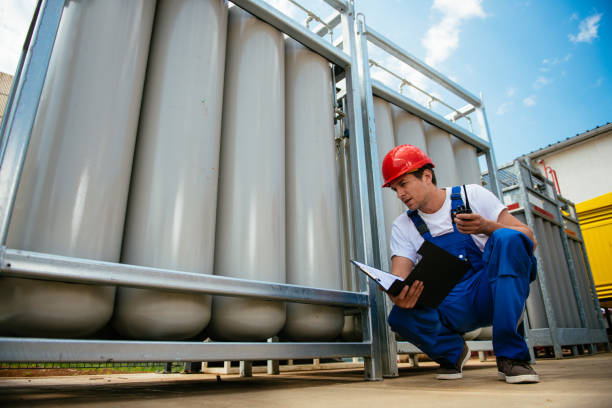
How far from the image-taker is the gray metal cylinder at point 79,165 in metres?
1.21

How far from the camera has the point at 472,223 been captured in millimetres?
1766

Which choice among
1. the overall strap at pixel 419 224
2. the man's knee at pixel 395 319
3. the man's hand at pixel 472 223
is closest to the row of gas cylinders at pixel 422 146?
the overall strap at pixel 419 224

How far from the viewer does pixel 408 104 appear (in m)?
3.06

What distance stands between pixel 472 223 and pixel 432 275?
1.10 ft

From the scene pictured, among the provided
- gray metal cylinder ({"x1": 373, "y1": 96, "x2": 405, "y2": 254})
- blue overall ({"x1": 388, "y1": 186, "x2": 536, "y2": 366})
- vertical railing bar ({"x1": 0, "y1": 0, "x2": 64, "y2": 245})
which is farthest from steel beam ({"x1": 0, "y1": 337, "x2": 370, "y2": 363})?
gray metal cylinder ({"x1": 373, "y1": 96, "x2": 405, "y2": 254})

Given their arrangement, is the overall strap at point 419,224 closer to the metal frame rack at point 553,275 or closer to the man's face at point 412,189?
the man's face at point 412,189

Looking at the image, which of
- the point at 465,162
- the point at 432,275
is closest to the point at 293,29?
the point at 432,275

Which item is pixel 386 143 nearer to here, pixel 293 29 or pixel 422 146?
pixel 422 146

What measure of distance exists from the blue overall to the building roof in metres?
12.8

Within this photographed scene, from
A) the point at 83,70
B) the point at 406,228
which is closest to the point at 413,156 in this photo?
the point at 406,228

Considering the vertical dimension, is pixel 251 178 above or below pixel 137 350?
above

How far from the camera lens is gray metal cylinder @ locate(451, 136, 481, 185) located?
3500mm

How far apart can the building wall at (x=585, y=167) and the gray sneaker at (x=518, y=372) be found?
1336 centimetres

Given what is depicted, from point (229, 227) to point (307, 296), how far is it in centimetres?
48
